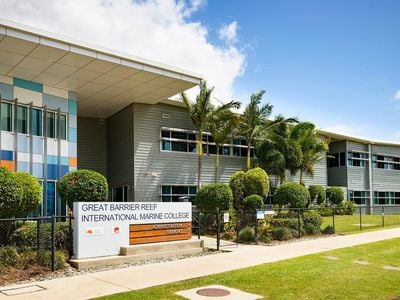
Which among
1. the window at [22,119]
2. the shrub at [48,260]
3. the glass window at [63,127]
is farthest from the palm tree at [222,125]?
the shrub at [48,260]

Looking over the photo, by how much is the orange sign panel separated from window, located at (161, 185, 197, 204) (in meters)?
9.11

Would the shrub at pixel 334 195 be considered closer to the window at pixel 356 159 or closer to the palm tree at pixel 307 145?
the palm tree at pixel 307 145

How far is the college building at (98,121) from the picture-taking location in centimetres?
1700

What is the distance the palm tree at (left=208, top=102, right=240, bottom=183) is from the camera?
24128mm

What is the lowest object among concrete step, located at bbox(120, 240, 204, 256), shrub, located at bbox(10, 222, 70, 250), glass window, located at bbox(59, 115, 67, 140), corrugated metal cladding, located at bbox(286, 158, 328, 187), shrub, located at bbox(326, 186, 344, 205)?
concrete step, located at bbox(120, 240, 204, 256)

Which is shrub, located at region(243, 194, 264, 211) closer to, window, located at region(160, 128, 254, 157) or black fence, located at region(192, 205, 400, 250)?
black fence, located at region(192, 205, 400, 250)

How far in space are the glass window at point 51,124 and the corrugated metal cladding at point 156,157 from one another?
4.58 m

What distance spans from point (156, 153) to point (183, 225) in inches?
381

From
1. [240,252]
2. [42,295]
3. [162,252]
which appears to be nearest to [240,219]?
[240,252]

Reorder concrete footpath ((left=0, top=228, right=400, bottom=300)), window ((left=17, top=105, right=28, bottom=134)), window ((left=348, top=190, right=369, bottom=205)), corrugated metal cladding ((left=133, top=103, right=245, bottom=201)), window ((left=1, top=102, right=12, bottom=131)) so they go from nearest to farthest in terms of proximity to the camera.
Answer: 1. concrete footpath ((left=0, top=228, right=400, bottom=300))
2. window ((left=1, top=102, right=12, bottom=131))
3. window ((left=17, top=105, right=28, bottom=134))
4. corrugated metal cladding ((left=133, top=103, right=245, bottom=201))
5. window ((left=348, top=190, right=369, bottom=205))

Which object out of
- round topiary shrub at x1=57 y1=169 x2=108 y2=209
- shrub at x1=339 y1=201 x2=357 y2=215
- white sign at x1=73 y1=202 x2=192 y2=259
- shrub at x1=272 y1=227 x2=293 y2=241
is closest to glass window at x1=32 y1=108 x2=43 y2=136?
round topiary shrub at x1=57 y1=169 x2=108 y2=209

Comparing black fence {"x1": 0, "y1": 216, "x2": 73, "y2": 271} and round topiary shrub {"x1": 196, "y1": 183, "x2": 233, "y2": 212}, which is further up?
round topiary shrub {"x1": 196, "y1": 183, "x2": 233, "y2": 212}

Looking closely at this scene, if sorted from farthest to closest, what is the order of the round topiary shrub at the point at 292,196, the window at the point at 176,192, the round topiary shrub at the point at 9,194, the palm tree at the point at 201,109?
the window at the point at 176,192, the palm tree at the point at 201,109, the round topiary shrub at the point at 292,196, the round topiary shrub at the point at 9,194

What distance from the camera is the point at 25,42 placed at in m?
15.0
